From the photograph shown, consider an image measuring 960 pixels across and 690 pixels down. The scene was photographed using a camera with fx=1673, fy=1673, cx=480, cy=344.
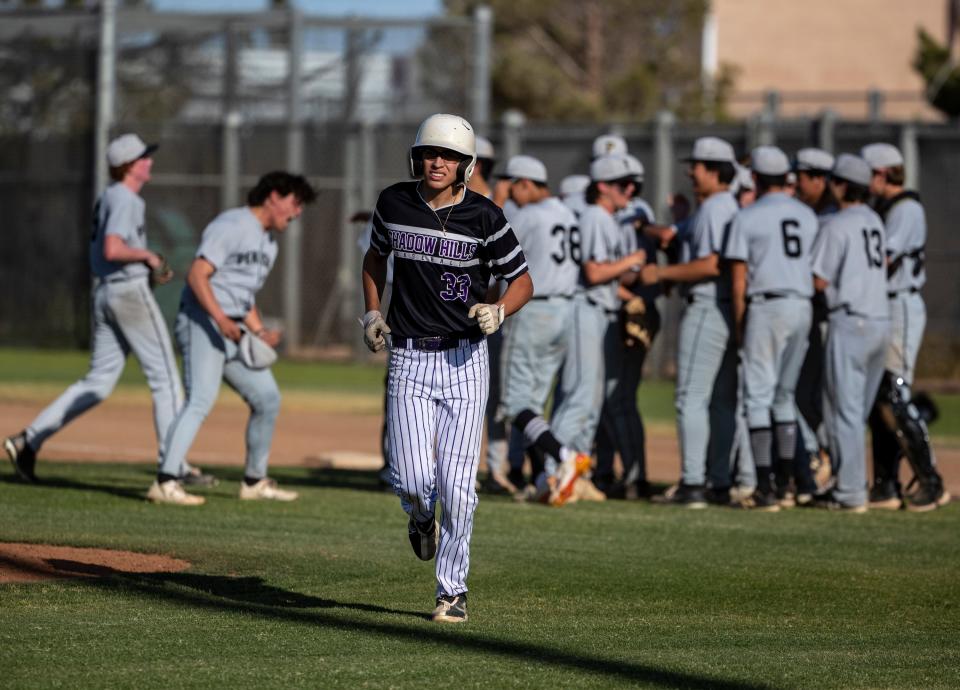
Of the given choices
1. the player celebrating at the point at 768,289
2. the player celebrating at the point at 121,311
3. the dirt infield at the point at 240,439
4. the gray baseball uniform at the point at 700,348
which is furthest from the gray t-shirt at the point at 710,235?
the player celebrating at the point at 121,311

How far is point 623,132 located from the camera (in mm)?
21719

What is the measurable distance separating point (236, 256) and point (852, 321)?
12.8 ft

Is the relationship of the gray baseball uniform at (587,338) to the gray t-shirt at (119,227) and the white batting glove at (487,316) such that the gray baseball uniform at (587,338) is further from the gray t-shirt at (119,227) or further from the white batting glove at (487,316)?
the white batting glove at (487,316)

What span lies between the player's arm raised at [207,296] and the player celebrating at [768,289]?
3.13 m

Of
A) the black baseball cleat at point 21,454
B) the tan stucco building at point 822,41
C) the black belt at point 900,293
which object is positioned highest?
the tan stucco building at point 822,41

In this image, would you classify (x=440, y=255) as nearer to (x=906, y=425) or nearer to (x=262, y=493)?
(x=262, y=493)

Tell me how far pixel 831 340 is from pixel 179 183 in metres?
14.9

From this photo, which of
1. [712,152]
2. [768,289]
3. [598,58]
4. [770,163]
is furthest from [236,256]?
[598,58]

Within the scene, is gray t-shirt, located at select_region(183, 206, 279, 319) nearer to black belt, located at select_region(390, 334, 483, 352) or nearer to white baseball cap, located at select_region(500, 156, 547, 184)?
white baseball cap, located at select_region(500, 156, 547, 184)

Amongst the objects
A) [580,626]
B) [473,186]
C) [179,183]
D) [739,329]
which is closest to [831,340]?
[739,329]

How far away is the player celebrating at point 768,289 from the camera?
10539mm

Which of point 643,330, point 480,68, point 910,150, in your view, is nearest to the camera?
point 643,330

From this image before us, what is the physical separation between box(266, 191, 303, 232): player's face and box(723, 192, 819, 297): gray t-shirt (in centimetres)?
272

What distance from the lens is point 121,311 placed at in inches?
416
